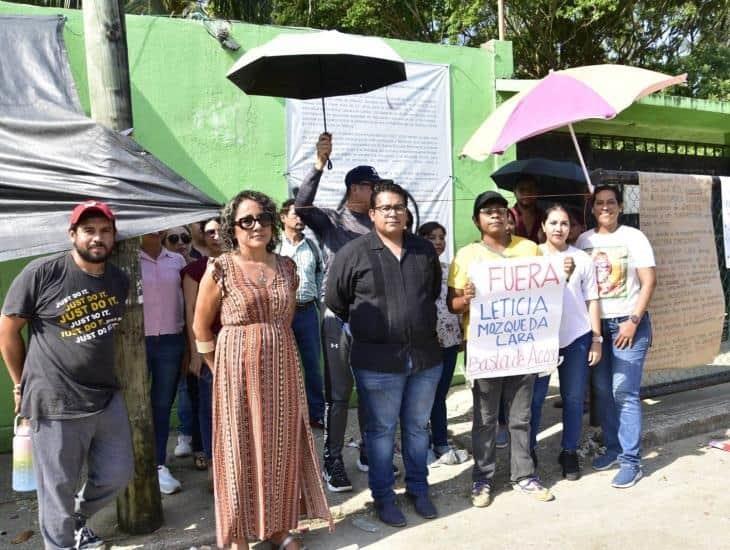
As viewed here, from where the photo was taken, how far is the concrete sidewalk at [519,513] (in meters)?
3.58

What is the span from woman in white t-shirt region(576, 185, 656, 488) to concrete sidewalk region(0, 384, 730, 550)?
1.07ft

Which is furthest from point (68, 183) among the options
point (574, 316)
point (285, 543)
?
point (574, 316)

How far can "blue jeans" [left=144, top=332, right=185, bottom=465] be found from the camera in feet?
13.9

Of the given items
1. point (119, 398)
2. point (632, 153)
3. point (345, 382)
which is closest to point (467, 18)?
point (632, 153)

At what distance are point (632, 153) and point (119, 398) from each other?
7.54m

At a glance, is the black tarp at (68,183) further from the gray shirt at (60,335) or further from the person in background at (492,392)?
the person in background at (492,392)

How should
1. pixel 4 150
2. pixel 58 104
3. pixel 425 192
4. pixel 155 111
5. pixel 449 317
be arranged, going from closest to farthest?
pixel 4 150 < pixel 58 104 < pixel 449 317 < pixel 155 111 < pixel 425 192

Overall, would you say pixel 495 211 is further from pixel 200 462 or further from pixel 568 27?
pixel 568 27

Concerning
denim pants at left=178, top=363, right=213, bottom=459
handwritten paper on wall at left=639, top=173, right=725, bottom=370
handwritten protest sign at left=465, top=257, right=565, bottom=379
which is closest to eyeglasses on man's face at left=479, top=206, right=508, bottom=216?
handwritten protest sign at left=465, top=257, right=565, bottom=379

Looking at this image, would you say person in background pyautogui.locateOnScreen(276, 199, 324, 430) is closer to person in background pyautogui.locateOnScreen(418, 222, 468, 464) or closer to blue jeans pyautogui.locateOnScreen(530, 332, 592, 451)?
person in background pyautogui.locateOnScreen(418, 222, 468, 464)

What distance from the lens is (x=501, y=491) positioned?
167 inches

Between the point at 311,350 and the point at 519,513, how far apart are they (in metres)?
2.07

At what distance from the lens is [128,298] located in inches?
138

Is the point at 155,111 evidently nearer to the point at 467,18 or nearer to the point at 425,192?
the point at 425,192
